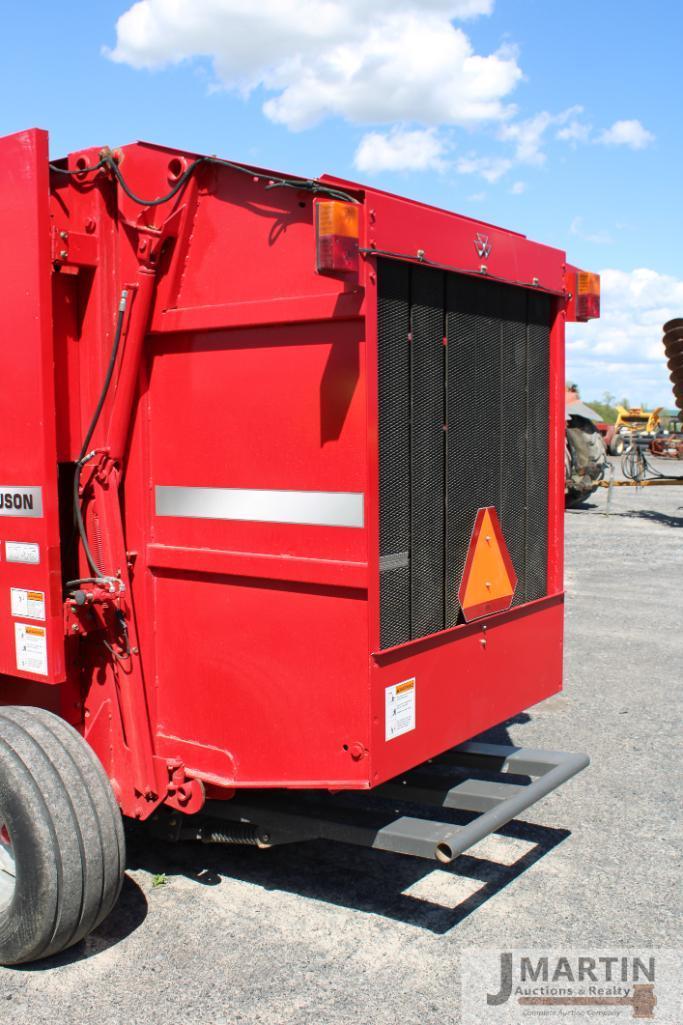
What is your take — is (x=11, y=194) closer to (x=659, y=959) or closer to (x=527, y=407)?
(x=527, y=407)

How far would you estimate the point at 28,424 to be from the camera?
368 cm

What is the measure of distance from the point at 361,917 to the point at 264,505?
64.6 inches

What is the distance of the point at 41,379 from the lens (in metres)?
3.62

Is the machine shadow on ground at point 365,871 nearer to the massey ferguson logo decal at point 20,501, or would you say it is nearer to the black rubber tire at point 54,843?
the black rubber tire at point 54,843

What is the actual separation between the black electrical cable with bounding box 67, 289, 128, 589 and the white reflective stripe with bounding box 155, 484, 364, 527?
11.6 inches

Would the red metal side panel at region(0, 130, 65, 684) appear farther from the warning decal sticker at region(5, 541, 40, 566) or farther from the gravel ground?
the gravel ground

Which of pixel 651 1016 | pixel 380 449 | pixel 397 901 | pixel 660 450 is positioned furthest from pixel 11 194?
pixel 660 450

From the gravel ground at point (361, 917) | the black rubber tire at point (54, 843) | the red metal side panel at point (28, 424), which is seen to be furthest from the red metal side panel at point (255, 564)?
the gravel ground at point (361, 917)

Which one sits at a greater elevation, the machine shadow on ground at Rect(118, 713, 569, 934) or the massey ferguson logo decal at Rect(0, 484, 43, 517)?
the massey ferguson logo decal at Rect(0, 484, 43, 517)

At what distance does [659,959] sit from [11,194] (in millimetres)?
3585

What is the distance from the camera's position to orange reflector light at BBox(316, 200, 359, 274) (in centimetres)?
304

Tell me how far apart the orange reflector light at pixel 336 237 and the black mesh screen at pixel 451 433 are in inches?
9.3

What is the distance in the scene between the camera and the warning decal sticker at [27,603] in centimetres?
371

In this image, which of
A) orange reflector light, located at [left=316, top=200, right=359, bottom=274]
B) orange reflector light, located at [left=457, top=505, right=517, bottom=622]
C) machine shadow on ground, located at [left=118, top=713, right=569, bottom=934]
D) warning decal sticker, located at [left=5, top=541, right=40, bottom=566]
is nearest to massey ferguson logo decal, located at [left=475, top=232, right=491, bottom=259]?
orange reflector light, located at [left=316, top=200, right=359, bottom=274]
